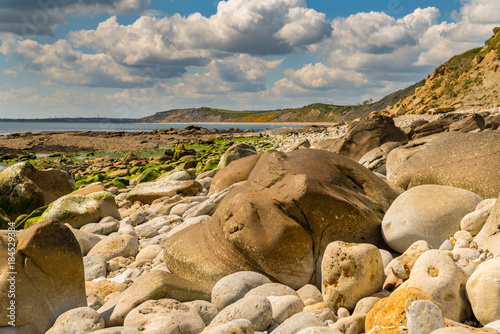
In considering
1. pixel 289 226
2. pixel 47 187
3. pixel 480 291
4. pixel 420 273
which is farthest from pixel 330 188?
pixel 47 187

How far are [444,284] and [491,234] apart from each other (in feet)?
4.95

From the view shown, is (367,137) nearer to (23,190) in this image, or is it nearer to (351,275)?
(351,275)

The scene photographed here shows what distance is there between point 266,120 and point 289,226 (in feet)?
451

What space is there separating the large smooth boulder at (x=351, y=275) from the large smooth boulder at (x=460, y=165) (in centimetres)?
314

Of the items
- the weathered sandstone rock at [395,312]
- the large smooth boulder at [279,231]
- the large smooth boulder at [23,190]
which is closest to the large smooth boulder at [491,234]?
the large smooth boulder at [279,231]

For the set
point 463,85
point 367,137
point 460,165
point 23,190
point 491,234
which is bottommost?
point 23,190

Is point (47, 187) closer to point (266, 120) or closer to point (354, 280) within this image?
point (354, 280)

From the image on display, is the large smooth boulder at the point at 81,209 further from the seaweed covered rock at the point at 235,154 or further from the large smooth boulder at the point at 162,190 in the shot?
the seaweed covered rock at the point at 235,154

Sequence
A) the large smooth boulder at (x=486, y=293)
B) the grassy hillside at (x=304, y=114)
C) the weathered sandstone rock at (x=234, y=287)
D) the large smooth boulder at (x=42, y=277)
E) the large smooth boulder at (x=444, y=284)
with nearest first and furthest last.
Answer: the large smooth boulder at (x=486, y=293), the large smooth boulder at (x=444, y=284), the large smooth boulder at (x=42, y=277), the weathered sandstone rock at (x=234, y=287), the grassy hillside at (x=304, y=114)

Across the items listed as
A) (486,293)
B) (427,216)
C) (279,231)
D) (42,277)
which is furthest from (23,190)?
(486,293)

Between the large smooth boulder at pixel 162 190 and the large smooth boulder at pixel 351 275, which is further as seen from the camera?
the large smooth boulder at pixel 162 190

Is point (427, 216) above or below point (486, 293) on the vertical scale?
above

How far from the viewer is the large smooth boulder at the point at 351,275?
13.8 feet

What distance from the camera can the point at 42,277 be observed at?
471cm
